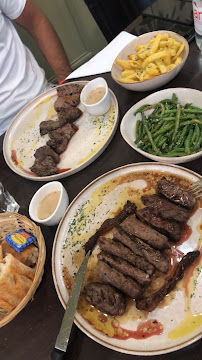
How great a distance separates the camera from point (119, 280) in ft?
5.43

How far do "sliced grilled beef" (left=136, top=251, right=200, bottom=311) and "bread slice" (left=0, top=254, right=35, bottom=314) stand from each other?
2.25 feet

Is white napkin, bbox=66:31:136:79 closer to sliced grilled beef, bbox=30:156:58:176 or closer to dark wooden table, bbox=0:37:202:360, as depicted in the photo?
dark wooden table, bbox=0:37:202:360

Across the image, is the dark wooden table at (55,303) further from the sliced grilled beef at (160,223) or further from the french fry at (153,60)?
the sliced grilled beef at (160,223)

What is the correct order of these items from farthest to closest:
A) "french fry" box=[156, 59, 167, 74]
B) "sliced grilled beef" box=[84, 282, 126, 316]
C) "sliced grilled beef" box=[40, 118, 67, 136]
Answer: "sliced grilled beef" box=[40, 118, 67, 136] → "french fry" box=[156, 59, 167, 74] → "sliced grilled beef" box=[84, 282, 126, 316]

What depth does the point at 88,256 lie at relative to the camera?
1812mm

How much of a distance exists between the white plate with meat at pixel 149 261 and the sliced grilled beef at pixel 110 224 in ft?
0.16

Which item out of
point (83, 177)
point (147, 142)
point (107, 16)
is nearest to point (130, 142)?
point (147, 142)

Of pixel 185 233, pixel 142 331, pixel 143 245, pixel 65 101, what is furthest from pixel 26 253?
pixel 65 101

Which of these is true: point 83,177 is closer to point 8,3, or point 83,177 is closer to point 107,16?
point 8,3

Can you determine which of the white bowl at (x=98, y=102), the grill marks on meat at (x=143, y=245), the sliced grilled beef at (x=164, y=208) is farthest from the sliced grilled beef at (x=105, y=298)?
the white bowl at (x=98, y=102)

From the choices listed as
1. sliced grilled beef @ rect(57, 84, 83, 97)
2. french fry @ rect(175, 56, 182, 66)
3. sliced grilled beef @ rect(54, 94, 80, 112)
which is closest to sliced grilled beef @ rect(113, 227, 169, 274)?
french fry @ rect(175, 56, 182, 66)

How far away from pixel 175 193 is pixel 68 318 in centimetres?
90

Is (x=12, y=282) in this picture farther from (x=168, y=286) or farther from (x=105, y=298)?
(x=168, y=286)

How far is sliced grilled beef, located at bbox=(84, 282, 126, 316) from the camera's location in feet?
5.12
